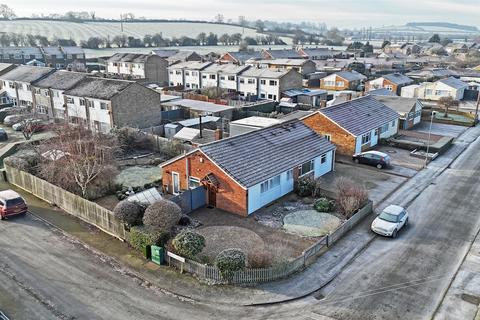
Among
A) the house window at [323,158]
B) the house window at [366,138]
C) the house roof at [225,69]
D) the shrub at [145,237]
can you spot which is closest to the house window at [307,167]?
the house window at [323,158]

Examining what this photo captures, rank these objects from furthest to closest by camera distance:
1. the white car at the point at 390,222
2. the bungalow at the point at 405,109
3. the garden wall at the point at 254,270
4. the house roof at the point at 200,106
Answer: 1. the house roof at the point at 200,106
2. the bungalow at the point at 405,109
3. the white car at the point at 390,222
4. the garden wall at the point at 254,270

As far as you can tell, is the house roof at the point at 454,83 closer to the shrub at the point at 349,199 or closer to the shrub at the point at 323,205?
the shrub at the point at 349,199

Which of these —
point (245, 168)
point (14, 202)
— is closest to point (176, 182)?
point (245, 168)

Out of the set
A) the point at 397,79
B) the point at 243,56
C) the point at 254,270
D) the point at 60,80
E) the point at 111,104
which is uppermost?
the point at 60,80

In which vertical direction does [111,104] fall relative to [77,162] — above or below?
above

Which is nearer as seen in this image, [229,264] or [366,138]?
[229,264]

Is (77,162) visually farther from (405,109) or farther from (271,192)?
(405,109)

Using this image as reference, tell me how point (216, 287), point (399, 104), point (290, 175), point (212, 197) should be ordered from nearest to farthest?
point (216, 287) → point (212, 197) → point (290, 175) → point (399, 104)
